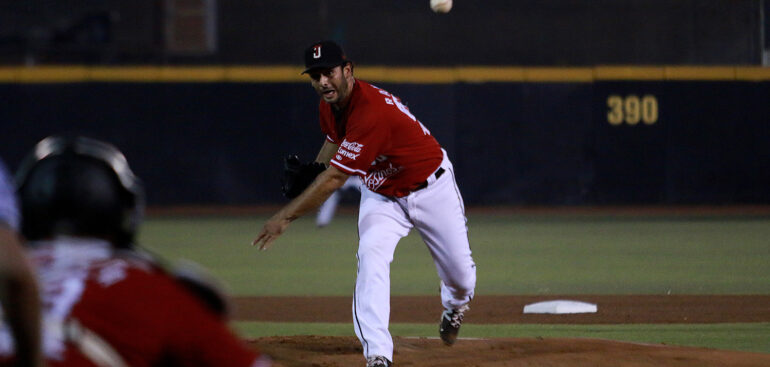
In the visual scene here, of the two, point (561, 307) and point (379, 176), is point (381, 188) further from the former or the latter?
point (561, 307)

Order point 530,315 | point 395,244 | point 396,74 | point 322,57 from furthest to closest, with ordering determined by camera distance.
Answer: point 396,74 < point 530,315 < point 395,244 < point 322,57

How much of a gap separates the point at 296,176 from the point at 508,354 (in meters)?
1.46

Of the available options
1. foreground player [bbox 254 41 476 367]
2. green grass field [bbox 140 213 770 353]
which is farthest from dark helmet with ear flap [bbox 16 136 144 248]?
green grass field [bbox 140 213 770 353]

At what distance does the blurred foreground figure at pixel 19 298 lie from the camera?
160cm

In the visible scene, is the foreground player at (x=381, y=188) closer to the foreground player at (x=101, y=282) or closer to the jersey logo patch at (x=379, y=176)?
the jersey logo patch at (x=379, y=176)

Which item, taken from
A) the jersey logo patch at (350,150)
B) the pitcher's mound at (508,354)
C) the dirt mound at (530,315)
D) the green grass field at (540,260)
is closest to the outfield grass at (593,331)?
the green grass field at (540,260)

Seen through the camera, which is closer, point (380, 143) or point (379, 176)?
point (380, 143)

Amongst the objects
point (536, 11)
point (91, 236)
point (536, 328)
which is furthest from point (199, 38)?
point (91, 236)

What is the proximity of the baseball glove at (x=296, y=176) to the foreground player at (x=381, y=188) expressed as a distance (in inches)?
6.6

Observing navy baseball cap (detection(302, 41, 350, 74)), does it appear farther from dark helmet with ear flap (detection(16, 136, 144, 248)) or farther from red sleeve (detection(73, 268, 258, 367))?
red sleeve (detection(73, 268, 258, 367))

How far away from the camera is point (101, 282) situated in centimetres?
180

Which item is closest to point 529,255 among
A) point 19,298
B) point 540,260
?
point 540,260

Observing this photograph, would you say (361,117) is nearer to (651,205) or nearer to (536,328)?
(536,328)

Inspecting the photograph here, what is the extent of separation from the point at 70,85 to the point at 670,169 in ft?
31.6
